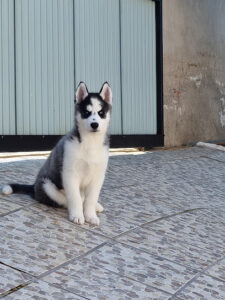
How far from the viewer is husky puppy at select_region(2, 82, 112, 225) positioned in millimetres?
3947

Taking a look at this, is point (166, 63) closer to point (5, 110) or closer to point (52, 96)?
point (52, 96)

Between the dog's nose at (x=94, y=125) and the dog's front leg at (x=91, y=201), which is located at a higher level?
the dog's nose at (x=94, y=125)

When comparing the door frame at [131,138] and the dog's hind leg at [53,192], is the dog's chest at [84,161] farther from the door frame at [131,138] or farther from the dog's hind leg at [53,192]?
the door frame at [131,138]

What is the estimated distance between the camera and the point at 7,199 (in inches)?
173

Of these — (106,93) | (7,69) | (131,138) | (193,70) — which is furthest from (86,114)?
(193,70)

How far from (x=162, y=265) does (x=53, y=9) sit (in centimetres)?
517

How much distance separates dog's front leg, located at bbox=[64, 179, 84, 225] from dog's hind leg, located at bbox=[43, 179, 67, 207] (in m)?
0.18

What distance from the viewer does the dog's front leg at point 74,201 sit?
3.90 meters

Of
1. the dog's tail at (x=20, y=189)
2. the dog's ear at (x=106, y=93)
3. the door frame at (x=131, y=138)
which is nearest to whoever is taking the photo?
the dog's ear at (x=106, y=93)

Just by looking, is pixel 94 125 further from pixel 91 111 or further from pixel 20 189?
pixel 20 189

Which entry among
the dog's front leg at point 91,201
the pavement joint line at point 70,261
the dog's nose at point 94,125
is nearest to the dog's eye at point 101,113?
the dog's nose at point 94,125

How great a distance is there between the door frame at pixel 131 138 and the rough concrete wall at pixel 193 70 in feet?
1.59

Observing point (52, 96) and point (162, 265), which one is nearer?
point (162, 265)

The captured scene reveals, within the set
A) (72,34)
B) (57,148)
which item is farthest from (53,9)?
(57,148)
